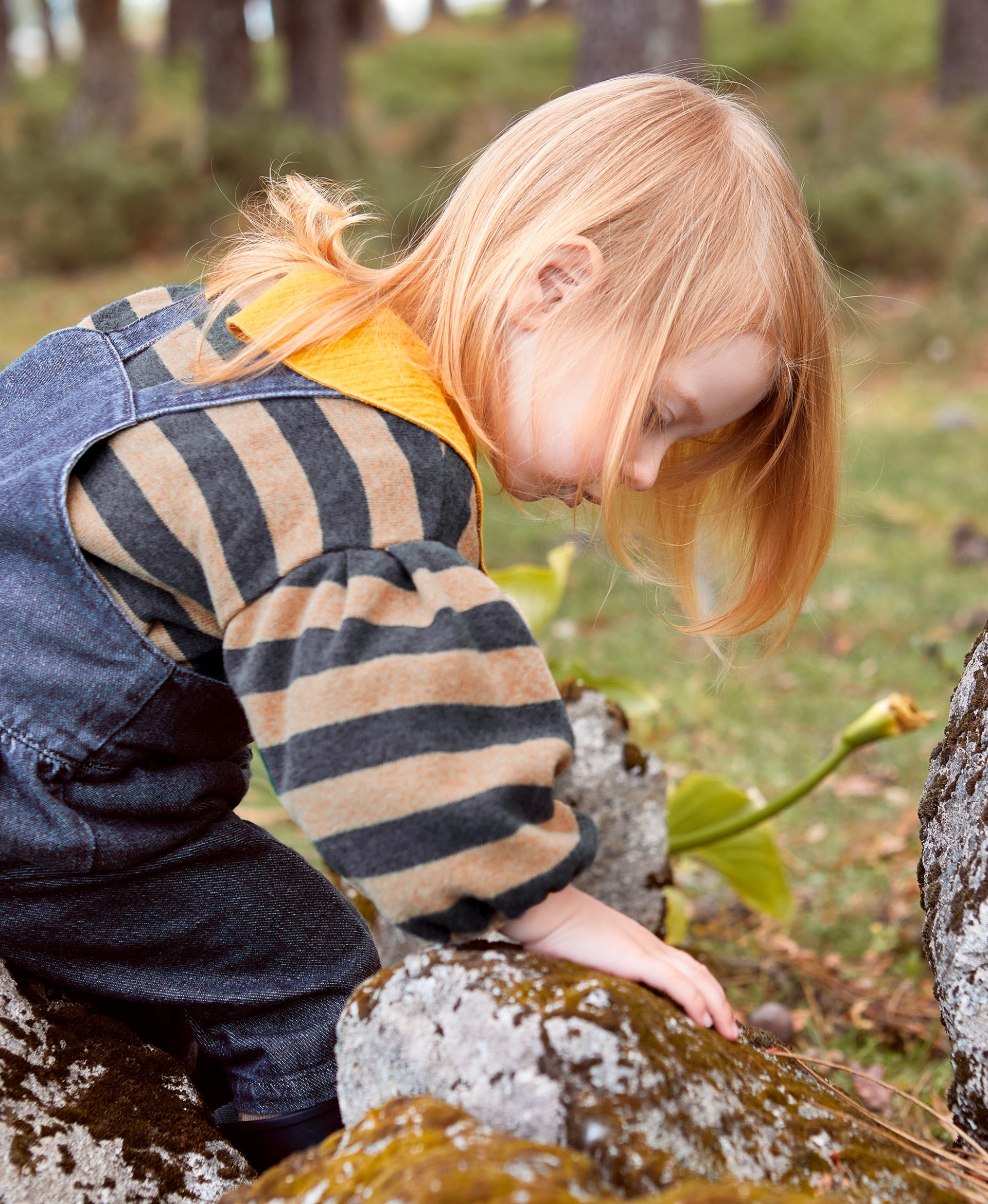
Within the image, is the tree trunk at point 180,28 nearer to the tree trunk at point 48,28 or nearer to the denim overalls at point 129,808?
the tree trunk at point 48,28

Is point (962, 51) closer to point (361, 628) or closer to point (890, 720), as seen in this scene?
point (890, 720)

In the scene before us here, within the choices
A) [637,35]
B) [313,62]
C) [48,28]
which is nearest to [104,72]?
[313,62]

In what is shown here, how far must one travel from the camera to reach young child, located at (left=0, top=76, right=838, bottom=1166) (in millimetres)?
1054

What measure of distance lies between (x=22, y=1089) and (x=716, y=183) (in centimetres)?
132

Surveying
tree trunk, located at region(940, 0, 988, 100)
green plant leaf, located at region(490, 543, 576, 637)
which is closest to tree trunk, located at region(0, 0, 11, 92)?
tree trunk, located at region(940, 0, 988, 100)

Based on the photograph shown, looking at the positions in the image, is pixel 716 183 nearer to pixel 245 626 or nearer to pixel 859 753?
pixel 245 626

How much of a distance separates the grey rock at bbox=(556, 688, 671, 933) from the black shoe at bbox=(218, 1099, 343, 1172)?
0.66 metres

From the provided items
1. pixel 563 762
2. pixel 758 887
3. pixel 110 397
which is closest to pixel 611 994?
pixel 563 762

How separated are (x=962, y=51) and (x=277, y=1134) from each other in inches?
605

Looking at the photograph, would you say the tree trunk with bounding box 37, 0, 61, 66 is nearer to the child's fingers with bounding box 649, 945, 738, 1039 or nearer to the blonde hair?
the blonde hair

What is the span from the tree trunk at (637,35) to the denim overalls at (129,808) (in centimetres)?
636

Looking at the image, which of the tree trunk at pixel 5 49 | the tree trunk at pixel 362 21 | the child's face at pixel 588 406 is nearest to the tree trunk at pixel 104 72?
the tree trunk at pixel 5 49

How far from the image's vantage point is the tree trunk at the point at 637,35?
6867 millimetres

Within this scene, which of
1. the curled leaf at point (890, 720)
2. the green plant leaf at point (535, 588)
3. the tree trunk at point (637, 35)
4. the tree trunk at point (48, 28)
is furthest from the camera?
the tree trunk at point (48, 28)
